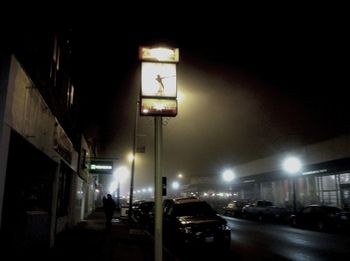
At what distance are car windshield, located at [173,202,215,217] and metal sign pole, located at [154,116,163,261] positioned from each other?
758 centimetres

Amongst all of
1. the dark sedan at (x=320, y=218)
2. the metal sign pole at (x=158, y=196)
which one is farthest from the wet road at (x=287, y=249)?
the metal sign pole at (x=158, y=196)

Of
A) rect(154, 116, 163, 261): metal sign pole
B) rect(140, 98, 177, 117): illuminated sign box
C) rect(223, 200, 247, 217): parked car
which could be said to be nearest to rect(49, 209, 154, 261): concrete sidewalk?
rect(154, 116, 163, 261): metal sign pole

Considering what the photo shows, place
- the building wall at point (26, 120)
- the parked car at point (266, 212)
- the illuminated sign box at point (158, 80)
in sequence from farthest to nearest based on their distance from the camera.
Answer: the parked car at point (266, 212)
the illuminated sign box at point (158, 80)
the building wall at point (26, 120)

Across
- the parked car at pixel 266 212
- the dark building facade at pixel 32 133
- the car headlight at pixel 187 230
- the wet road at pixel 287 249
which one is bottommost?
the wet road at pixel 287 249

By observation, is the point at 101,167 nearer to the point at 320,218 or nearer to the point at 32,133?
the point at 320,218

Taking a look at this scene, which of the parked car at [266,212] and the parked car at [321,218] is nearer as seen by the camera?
the parked car at [321,218]

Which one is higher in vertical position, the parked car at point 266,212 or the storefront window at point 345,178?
the storefront window at point 345,178

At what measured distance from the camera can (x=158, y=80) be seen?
8445mm

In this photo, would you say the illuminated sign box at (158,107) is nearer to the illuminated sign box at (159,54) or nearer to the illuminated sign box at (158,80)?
the illuminated sign box at (158,80)

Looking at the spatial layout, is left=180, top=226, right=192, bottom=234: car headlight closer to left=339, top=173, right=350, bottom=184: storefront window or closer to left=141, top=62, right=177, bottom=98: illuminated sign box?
left=141, top=62, right=177, bottom=98: illuminated sign box

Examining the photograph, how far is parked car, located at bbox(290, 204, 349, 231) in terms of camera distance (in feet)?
78.5

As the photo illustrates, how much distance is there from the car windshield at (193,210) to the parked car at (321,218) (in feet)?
38.0

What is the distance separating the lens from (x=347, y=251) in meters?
15.1

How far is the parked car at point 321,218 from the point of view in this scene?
2392 cm
